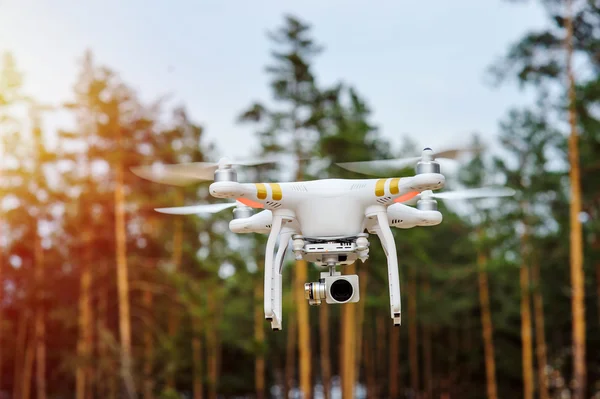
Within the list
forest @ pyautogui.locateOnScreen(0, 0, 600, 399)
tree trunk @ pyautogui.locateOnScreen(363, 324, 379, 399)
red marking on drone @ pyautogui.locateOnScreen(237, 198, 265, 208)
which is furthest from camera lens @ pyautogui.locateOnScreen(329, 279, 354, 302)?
tree trunk @ pyautogui.locateOnScreen(363, 324, 379, 399)

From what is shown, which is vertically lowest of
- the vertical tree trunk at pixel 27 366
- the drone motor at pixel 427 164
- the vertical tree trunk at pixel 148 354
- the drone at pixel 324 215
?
the vertical tree trunk at pixel 27 366

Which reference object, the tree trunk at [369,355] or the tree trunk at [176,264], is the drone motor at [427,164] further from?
the tree trunk at [369,355]

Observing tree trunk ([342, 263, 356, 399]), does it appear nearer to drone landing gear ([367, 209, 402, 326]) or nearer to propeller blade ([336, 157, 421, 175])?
propeller blade ([336, 157, 421, 175])

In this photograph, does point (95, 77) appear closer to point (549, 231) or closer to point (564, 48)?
point (564, 48)

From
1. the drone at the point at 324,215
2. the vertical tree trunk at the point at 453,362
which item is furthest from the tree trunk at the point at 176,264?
the vertical tree trunk at the point at 453,362

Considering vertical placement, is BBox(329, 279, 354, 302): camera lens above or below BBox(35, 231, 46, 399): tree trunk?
above

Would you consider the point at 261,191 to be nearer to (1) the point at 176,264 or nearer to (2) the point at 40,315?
(1) the point at 176,264
